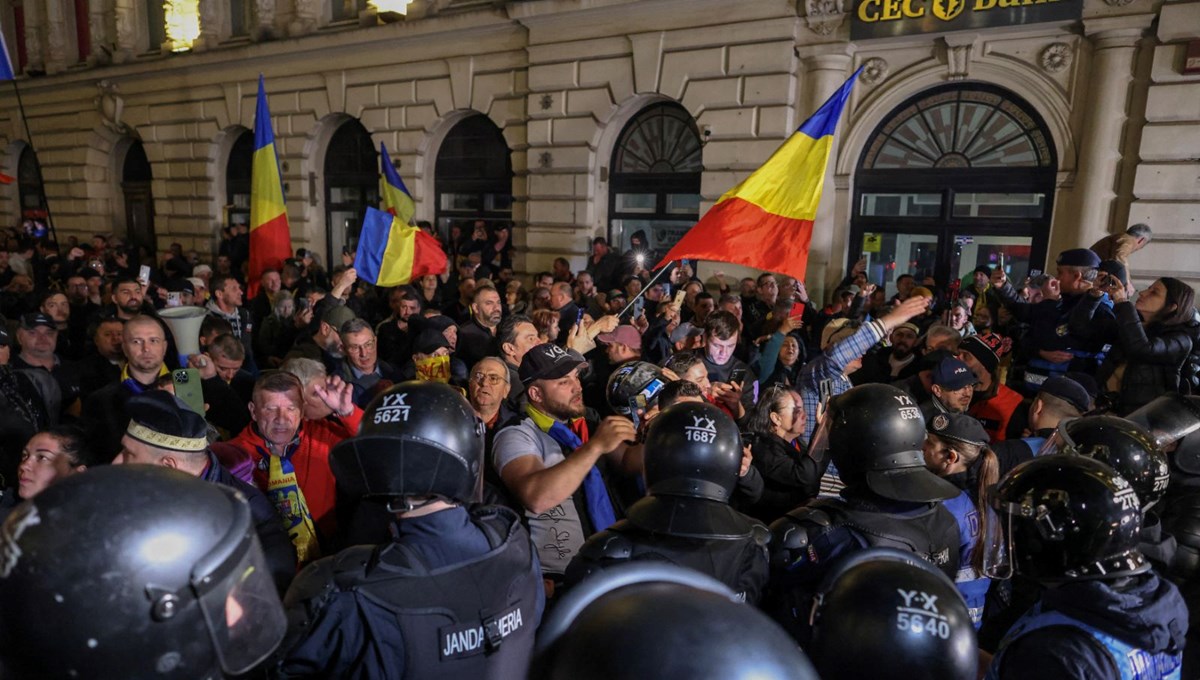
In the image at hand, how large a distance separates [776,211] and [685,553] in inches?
157

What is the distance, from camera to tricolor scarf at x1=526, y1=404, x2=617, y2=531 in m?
2.87

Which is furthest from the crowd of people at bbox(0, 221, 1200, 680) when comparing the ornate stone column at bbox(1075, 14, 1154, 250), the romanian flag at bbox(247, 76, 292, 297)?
the ornate stone column at bbox(1075, 14, 1154, 250)

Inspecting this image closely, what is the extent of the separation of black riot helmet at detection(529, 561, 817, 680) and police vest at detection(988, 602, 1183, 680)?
4.00 feet

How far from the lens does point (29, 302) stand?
807 cm

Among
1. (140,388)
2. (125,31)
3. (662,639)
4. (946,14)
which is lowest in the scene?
(140,388)

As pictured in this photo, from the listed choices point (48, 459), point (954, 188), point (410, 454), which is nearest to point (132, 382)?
point (48, 459)

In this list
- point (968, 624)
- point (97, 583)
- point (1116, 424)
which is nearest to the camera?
point (97, 583)

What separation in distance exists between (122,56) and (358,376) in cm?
1843

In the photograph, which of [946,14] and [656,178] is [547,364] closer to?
[946,14]

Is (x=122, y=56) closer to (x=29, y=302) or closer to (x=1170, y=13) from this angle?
(x=29, y=302)

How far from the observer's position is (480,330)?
6027mm

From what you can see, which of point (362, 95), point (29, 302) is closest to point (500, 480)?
point (29, 302)

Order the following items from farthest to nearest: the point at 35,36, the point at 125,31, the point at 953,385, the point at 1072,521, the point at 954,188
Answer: the point at 35,36 < the point at 125,31 < the point at 954,188 < the point at 953,385 < the point at 1072,521

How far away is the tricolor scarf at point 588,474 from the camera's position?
287 cm
